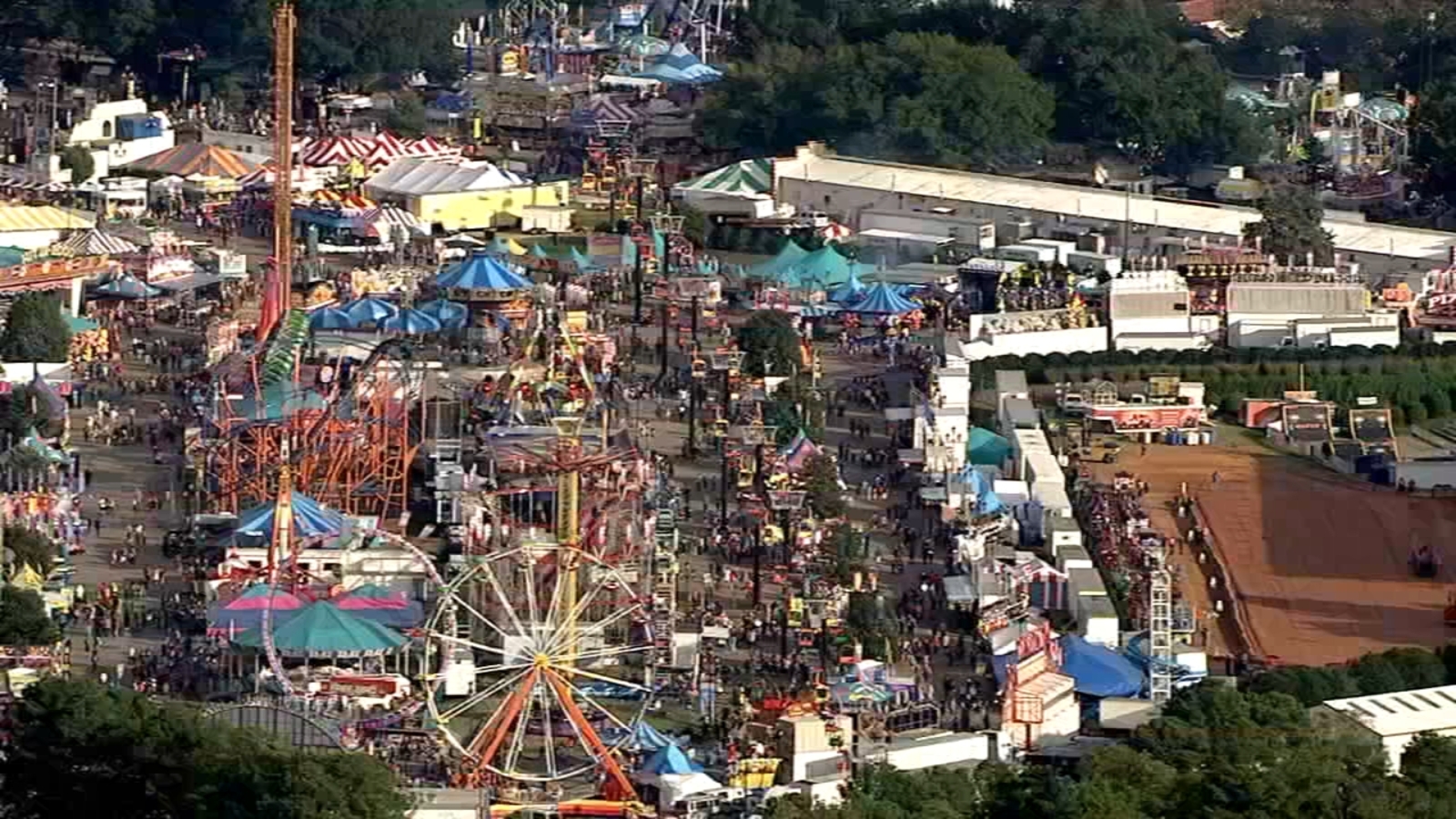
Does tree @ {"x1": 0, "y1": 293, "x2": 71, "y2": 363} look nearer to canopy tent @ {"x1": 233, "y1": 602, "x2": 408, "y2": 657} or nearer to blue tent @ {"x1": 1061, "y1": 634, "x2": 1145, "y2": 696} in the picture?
canopy tent @ {"x1": 233, "y1": 602, "x2": 408, "y2": 657}

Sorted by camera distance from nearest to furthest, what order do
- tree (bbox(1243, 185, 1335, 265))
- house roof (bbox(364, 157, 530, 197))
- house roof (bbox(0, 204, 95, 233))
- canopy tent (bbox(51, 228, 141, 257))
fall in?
canopy tent (bbox(51, 228, 141, 257)) → house roof (bbox(0, 204, 95, 233)) → tree (bbox(1243, 185, 1335, 265)) → house roof (bbox(364, 157, 530, 197))

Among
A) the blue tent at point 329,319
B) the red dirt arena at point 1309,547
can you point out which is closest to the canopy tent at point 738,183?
the blue tent at point 329,319

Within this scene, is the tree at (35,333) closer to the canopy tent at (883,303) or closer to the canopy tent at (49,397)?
the canopy tent at (49,397)

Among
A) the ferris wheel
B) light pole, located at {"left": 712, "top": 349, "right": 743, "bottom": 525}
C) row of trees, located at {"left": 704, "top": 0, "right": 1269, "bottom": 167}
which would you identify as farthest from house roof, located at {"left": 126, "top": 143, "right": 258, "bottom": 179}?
the ferris wheel

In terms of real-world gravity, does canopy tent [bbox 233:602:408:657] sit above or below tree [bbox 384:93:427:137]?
below

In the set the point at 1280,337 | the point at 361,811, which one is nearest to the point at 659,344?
the point at 1280,337

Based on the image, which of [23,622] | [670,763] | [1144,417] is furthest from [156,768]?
[1144,417]
